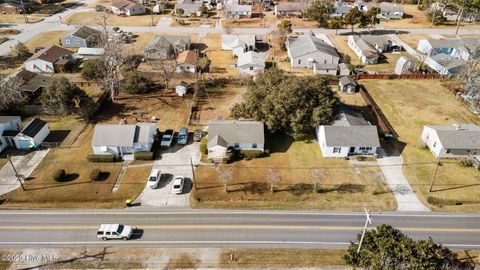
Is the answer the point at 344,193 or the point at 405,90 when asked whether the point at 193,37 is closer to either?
the point at 405,90

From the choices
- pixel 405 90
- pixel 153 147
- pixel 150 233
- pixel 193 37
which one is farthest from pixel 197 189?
pixel 193 37

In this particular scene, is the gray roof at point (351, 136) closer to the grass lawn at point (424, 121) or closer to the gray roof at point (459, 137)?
the grass lawn at point (424, 121)

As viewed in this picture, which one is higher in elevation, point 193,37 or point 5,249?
point 193,37

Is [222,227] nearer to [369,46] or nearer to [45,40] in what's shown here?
[369,46]

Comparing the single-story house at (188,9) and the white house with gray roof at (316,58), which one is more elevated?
the single-story house at (188,9)

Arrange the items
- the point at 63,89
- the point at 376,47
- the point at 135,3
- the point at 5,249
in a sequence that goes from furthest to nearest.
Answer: the point at 135,3 → the point at 376,47 → the point at 63,89 → the point at 5,249

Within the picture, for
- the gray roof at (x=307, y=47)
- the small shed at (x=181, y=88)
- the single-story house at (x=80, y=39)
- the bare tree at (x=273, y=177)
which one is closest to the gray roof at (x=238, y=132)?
the bare tree at (x=273, y=177)
